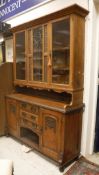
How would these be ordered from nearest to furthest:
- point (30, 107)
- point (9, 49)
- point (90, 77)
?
point (90, 77) < point (30, 107) < point (9, 49)

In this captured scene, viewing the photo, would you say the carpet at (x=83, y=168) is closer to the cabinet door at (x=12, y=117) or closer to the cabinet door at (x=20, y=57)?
the cabinet door at (x=12, y=117)

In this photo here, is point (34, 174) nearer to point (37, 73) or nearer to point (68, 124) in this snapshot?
point (68, 124)

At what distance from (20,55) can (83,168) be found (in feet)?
6.60

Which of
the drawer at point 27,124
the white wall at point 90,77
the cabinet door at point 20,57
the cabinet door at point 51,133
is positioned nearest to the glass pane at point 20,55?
the cabinet door at point 20,57

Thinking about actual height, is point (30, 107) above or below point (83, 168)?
above

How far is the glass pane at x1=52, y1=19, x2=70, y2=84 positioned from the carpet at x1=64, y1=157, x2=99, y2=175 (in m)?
1.11

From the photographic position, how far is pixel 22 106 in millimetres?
2789

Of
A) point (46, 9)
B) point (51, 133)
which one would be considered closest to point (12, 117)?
point (51, 133)

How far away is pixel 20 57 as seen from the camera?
10.1 ft

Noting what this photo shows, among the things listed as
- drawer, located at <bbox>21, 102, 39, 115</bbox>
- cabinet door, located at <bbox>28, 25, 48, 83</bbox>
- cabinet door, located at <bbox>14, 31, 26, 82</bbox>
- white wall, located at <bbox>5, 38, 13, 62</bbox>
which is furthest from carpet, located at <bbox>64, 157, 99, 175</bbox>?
white wall, located at <bbox>5, 38, 13, 62</bbox>

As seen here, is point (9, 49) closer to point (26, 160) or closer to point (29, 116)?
point (29, 116)

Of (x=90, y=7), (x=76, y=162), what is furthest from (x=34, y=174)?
(x=90, y=7)

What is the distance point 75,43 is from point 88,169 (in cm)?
159

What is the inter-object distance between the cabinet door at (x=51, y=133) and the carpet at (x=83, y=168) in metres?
0.25
